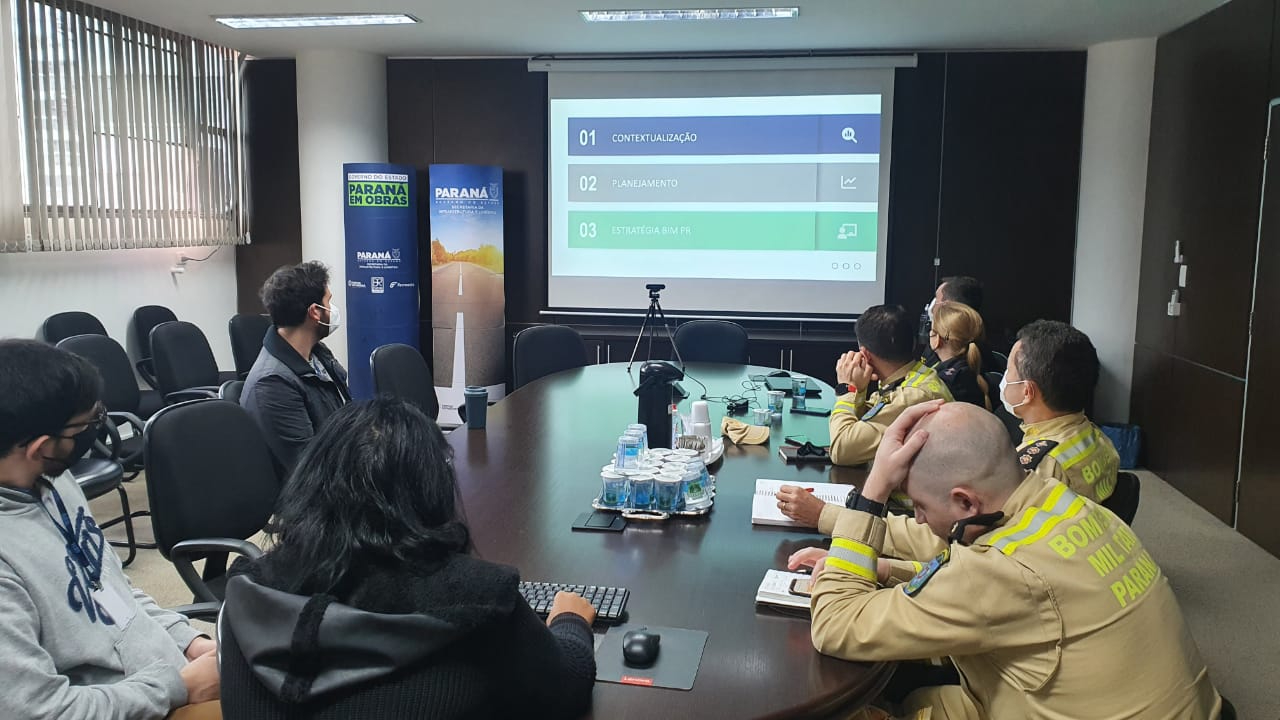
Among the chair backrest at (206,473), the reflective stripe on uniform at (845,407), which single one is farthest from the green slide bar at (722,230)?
the chair backrest at (206,473)

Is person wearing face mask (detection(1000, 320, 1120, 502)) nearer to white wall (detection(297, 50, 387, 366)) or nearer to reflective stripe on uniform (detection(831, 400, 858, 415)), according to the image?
reflective stripe on uniform (detection(831, 400, 858, 415))

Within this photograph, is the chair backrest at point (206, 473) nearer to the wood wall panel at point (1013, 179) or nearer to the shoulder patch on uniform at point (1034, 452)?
the shoulder patch on uniform at point (1034, 452)

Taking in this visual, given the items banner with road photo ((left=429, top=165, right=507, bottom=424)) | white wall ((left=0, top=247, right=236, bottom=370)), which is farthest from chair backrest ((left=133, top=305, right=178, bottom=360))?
banner with road photo ((left=429, top=165, right=507, bottom=424))

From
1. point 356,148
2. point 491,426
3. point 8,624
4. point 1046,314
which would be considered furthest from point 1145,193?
point 8,624

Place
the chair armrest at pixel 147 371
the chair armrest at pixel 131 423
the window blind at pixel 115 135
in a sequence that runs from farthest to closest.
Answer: the chair armrest at pixel 147 371
the window blind at pixel 115 135
the chair armrest at pixel 131 423

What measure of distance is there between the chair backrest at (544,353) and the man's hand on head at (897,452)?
12.3 ft

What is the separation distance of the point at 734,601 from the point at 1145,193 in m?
5.83

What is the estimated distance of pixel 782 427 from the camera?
354 centimetres

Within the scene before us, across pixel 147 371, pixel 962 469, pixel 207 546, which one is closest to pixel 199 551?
pixel 207 546

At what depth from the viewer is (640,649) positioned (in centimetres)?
157

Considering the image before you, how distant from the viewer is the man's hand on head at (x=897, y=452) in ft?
5.30

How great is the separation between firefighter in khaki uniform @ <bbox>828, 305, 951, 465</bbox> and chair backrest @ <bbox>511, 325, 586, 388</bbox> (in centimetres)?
239

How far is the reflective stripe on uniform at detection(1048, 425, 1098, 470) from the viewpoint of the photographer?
2.58 meters

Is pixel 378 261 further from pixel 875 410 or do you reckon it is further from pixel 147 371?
pixel 875 410
